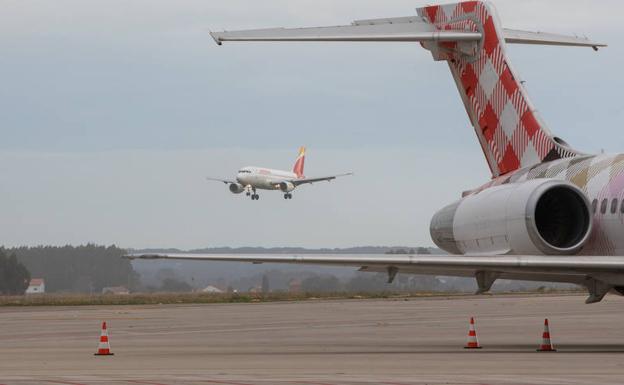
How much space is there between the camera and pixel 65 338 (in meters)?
29.1

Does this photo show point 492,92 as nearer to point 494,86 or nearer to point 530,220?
point 494,86

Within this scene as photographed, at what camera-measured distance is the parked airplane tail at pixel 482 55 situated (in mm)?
24578

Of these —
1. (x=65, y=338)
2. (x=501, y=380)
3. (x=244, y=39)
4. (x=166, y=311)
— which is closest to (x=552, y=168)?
(x=244, y=39)

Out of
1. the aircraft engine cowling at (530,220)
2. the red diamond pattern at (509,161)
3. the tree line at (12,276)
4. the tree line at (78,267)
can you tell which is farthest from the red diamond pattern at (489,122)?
the tree line at (78,267)

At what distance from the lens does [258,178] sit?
115125mm

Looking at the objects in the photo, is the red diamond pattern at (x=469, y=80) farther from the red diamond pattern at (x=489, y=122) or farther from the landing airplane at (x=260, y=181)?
the landing airplane at (x=260, y=181)

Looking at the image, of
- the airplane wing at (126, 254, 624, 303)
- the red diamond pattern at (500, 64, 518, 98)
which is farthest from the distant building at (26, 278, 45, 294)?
the airplane wing at (126, 254, 624, 303)

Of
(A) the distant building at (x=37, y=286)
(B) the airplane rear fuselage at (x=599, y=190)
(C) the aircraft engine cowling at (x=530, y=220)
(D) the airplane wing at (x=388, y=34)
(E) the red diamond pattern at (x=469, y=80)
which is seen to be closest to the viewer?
(B) the airplane rear fuselage at (x=599, y=190)

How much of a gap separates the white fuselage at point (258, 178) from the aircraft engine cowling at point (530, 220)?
301ft

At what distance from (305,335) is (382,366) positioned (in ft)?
41.4

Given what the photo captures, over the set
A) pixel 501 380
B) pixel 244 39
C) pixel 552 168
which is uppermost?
pixel 244 39

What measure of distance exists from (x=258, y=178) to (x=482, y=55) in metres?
89.4

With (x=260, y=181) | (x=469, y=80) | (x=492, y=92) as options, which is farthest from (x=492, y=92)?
(x=260, y=181)

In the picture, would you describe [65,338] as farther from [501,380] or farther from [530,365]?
[501,380]
